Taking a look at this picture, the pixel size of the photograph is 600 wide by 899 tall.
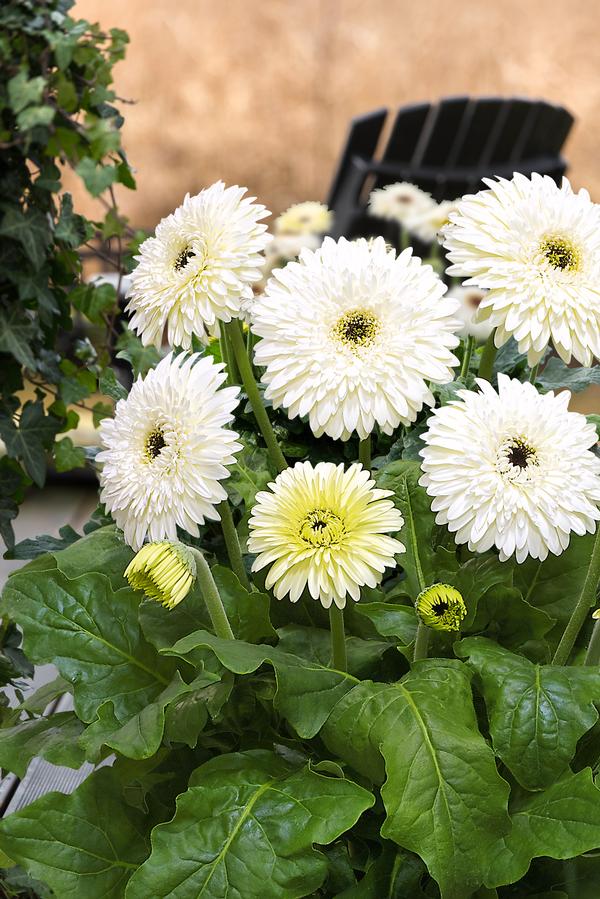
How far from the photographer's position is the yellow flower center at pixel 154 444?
556 mm

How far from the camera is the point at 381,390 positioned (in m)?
0.54

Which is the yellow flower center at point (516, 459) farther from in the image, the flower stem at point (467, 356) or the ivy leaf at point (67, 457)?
the ivy leaf at point (67, 457)

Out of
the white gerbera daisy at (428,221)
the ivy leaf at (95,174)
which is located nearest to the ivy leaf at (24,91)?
the ivy leaf at (95,174)

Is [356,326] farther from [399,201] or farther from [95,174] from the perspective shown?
[399,201]

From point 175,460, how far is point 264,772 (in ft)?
0.60

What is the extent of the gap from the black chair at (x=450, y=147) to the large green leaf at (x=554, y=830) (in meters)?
3.03

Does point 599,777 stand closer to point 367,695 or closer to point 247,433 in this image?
point 367,695

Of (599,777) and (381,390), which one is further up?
(381,390)

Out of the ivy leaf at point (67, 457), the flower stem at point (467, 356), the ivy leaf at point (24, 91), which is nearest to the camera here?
the flower stem at point (467, 356)

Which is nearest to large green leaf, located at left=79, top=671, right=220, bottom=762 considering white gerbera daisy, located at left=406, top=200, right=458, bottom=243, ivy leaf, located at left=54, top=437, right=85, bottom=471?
ivy leaf, located at left=54, top=437, right=85, bottom=471

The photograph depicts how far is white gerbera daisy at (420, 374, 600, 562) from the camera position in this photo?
0.52 meters

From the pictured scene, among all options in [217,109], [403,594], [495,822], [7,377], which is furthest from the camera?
[217,109]

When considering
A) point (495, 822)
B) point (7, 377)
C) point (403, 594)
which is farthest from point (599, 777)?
point (7, 377)

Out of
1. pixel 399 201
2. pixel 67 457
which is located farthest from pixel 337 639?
pixel 399 201
